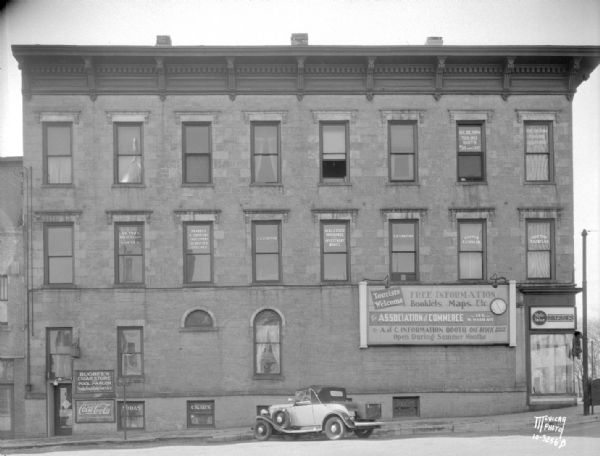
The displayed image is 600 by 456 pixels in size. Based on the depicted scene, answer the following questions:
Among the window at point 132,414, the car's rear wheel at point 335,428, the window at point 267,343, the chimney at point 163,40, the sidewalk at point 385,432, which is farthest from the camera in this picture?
the chimney at point 163,40

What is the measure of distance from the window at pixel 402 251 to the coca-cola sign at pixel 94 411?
10.4m

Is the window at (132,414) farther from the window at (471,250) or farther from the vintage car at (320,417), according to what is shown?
the window at (471,250)

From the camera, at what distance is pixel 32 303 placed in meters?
32.0

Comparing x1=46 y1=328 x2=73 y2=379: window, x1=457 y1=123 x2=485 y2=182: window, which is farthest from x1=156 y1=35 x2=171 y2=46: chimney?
x1=457 y1=123 x2=485 y2=182: window

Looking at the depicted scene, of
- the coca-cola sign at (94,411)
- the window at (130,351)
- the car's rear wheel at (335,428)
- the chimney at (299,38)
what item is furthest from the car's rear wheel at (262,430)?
the chimney at (299,38)

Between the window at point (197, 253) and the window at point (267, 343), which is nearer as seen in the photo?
the window at point (267, 343)

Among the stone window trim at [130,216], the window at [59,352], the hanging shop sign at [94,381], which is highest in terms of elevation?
the stone window trim at [130,216]

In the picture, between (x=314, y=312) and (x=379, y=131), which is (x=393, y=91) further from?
(x=314, y=312)

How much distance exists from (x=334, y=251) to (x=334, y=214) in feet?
4.11

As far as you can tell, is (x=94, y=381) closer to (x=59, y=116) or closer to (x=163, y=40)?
(x=59, y=116)

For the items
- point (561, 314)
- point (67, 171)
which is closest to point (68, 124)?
point (67, 171)

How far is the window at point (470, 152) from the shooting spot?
107ft

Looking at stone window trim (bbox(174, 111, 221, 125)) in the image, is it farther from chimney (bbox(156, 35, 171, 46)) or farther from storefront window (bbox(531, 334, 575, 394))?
storefront window (bbox(531, 334, 575, 394))

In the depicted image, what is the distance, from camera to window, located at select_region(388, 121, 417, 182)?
107ft
